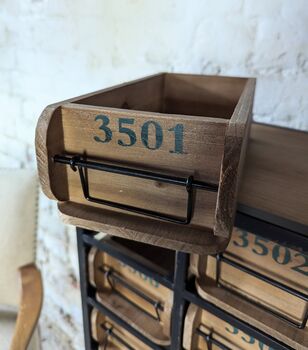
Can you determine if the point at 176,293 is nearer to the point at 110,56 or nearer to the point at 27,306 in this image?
the point at 27,306

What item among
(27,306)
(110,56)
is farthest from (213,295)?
(110,56)

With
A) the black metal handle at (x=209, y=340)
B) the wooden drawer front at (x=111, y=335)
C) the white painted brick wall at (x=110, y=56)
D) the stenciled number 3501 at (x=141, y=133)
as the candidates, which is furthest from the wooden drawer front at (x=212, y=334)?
the white painted brick wall at (x=110, y=56)

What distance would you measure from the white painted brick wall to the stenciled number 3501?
0.50 meters

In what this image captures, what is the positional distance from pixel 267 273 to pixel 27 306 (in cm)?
68

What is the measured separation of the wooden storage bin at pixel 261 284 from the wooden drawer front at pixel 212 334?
66 millimetres

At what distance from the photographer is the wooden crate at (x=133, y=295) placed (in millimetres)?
713

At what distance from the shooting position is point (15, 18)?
128 centimetres

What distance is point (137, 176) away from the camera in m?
0.44

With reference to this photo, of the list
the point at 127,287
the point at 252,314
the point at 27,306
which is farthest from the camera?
the point at 27,306

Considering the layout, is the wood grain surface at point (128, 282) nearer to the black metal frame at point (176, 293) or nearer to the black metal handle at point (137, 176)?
the black metal frame at point (176, 293)

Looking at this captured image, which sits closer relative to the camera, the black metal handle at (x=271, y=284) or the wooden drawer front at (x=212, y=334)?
the black metal handle at (x=271, y=284)

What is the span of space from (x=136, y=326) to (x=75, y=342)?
1.08 metres

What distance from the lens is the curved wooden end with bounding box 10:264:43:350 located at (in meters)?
0.84

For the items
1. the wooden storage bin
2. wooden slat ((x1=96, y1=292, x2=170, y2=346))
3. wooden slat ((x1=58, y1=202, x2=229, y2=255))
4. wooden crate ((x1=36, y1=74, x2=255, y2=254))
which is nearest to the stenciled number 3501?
wooden crate ((x1=36, y1=74, x2=255, y2=254))
